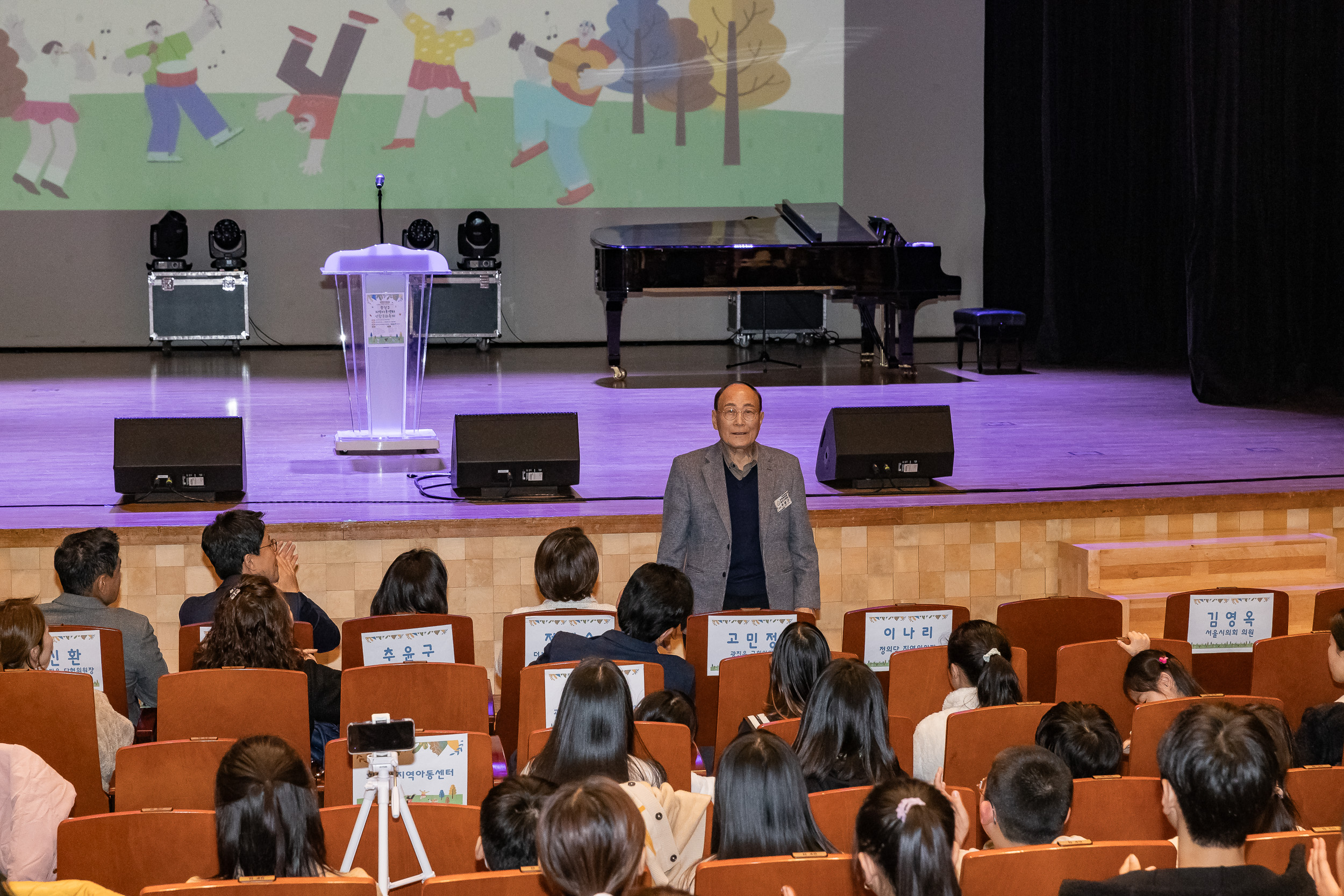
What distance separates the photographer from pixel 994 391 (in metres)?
10.1

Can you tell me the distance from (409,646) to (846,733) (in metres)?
1.53

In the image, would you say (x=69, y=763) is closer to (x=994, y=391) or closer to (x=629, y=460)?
(x=629, y=460)

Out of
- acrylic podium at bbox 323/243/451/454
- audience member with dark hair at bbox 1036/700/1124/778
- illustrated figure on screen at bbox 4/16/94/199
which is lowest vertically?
audience member with dark hair at bbox 1036/700/1124/778

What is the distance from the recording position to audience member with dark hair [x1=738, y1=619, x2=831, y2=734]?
10.2 feet

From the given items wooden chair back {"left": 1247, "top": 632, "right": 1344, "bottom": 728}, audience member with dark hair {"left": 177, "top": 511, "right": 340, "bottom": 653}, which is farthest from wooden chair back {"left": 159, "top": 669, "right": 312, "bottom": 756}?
wooden chair back {"left": 1247, "top": 632, "right": 1344, "bottom": 728}

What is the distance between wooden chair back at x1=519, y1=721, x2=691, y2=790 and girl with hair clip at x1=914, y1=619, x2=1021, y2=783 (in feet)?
1.95

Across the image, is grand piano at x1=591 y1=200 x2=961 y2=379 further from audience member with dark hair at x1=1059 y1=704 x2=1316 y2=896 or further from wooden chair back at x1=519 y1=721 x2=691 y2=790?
audience member with dark hair at x1=1059 y1=704 x2=1316 y2=896

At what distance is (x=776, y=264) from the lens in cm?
1044

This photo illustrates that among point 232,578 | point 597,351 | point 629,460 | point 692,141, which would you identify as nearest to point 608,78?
point 692,141

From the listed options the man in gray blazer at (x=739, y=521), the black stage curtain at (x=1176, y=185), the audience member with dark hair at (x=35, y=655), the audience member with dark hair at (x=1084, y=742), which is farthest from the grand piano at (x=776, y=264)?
the audience member with dark hair at (x=1084, y=742)

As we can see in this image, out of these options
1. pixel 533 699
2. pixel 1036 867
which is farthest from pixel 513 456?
pixel 1036 867

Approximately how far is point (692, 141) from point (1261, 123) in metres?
6.02

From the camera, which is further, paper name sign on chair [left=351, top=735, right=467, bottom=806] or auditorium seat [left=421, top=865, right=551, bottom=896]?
paper name sign on chair [left=351, top=735, right=467, bottom=806]

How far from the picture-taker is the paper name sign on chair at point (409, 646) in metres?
3.73
